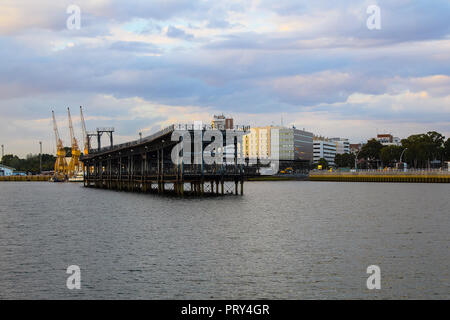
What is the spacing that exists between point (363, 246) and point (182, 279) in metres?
15.9

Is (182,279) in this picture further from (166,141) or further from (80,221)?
(166,141)

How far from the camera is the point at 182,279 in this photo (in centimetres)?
2823

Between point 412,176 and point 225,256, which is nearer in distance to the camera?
point 225,256

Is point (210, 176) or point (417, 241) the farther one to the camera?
point (210, 176)

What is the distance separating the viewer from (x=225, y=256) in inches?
1363

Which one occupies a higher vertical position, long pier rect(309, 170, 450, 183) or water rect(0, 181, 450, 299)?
long pier rect(309, 170, 450, 183)

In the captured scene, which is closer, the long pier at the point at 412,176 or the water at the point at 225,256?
the water at the point at 225,256

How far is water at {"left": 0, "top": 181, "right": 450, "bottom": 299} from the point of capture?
26.2m

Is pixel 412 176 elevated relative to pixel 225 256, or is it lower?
elevated

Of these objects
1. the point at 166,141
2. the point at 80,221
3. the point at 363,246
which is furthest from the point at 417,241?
the point at 166,141

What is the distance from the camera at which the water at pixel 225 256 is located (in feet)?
86.0

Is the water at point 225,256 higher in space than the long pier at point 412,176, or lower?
lower

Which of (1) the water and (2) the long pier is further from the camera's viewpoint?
(2) the long pier
